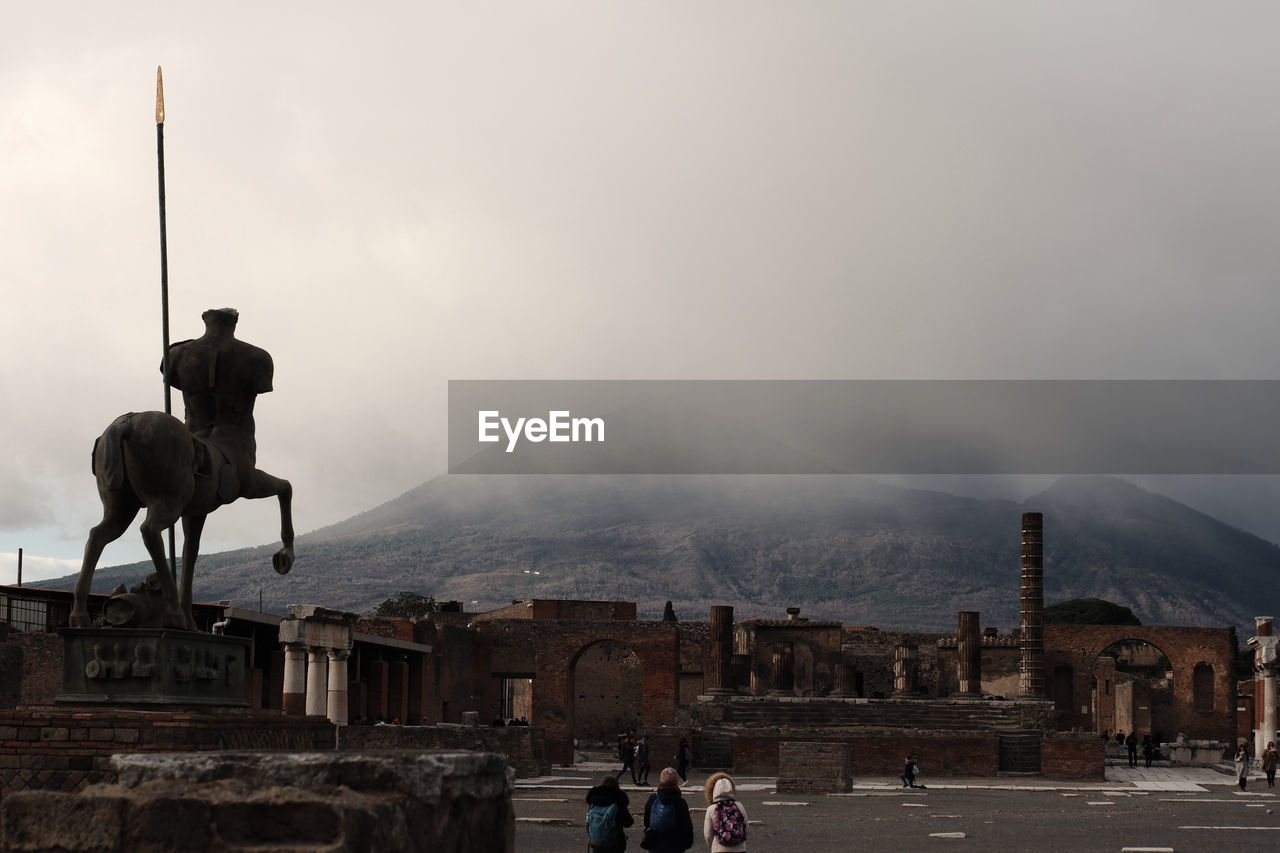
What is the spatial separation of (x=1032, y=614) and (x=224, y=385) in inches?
1707

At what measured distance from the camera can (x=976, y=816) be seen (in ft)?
66.7

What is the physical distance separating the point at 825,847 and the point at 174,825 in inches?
484

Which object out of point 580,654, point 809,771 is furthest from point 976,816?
point 580,654

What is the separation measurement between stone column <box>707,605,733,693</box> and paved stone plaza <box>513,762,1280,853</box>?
14.6 metres

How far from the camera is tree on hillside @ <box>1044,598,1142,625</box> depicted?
10619cm

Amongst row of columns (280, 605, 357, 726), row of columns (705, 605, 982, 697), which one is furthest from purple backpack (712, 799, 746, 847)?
row of columns (705, 605, 982, 697)

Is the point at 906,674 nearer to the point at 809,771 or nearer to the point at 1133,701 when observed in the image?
the point at 1133,701

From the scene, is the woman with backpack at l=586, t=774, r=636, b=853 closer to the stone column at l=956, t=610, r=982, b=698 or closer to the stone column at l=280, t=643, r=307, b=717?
the stone column at l=280, t=643, r=307, b=717

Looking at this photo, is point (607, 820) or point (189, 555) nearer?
point (189, 555)

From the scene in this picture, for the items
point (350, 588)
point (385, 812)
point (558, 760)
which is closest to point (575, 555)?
point (350, 588)

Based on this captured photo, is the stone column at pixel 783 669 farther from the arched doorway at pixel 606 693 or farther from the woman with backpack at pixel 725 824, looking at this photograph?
the woman with backpack at pixel 725 824

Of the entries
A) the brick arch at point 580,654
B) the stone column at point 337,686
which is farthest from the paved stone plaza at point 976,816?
the brick arch at point 580,654

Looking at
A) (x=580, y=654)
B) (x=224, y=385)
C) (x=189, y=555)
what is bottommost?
(x=580, y=654)

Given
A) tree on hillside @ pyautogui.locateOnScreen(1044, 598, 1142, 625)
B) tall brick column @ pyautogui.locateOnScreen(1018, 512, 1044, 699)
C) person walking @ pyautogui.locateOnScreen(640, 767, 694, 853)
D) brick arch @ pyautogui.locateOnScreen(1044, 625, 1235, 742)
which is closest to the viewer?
person walking @ pyautogui.locateOnScreen(640, 767, 694, 853)
